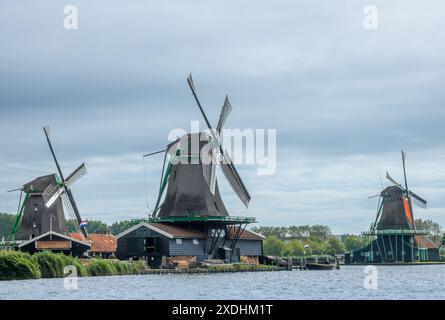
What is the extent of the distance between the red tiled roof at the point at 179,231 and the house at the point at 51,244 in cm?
668

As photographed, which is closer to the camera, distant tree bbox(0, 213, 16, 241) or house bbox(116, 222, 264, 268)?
house bbox(116, 222, 264, 268)

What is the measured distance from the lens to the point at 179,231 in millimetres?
64688

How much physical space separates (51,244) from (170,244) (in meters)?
10.0

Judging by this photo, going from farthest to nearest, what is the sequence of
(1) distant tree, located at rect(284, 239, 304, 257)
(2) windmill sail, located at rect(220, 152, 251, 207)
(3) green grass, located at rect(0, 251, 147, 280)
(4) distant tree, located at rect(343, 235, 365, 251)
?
(4) distant tree, located at rect(343, 235, 365, 251)
(1) distant tree, located at rect(284, 239, 304, 257)
(2) windmill sail, located at rect(220, 152, 251, 207)
(3) green grass, located at rect(0, 251, 147, 280)

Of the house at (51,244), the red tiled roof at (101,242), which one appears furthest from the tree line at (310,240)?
the house at (51,244)

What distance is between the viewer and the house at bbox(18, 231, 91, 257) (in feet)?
210

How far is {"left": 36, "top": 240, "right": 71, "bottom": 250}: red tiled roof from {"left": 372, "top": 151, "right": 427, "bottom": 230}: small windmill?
50748mm

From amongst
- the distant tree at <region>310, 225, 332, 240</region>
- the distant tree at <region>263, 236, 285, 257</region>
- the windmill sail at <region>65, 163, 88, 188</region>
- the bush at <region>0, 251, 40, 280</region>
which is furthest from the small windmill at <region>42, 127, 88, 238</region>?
the distant tree at <region>310, 225, 332, 240</region>

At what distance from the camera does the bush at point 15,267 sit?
4081 centimetres

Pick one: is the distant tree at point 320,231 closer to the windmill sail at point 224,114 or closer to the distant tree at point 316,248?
the distant tree at point 316,248

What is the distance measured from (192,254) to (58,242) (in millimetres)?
11199

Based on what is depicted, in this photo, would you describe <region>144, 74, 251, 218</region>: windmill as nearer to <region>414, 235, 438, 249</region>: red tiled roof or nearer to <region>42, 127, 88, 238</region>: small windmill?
<region>42, 127, 88, 238</region>: small windmill
